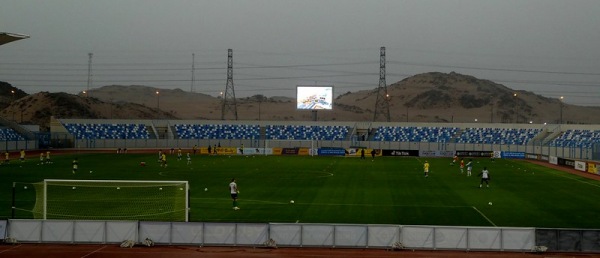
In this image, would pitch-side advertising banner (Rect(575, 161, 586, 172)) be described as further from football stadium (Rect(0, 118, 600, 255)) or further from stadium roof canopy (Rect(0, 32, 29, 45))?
stadium roof canopy (Rect(0, 32, 29, 45))

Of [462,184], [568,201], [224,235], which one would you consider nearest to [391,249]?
[224,235]

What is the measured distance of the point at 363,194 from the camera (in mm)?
38438

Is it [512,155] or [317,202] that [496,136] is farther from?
[317,202]

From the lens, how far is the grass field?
29.7 metres

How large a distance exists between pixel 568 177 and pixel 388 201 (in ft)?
85.3

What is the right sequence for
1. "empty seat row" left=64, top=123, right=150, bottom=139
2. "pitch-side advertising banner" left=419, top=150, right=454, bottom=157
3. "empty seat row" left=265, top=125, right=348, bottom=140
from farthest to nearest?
1. "empty seat row" left=265, top=125, right=348, bottom=140
2. "empty seat row" left=64, top=123, right=150, bottom=139
3. "pitch-side advertising banner" left=419, top=150, right=454, bottom=157

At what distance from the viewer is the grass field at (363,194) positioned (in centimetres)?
2967

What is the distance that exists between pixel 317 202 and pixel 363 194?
16.5ft

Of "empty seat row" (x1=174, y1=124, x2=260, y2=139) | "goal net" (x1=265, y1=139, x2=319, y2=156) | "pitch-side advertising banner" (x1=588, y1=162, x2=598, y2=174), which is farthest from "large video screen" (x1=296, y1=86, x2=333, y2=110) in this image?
"pitch-side advertising banner" (x1=588, y1=162, x2=598, y2=174)

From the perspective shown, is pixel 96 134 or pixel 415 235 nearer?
pixel 415 235

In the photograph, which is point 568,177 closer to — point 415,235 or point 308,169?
point 308,169

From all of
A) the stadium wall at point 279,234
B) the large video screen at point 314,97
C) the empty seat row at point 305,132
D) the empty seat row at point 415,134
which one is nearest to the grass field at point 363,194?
the stadium wall at point 279,234

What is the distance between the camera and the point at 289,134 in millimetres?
105188

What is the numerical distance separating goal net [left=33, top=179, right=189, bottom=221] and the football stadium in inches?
2.6
